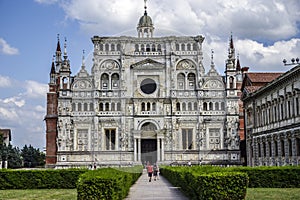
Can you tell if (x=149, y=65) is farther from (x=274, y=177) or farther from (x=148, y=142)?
(x=274, y=177)

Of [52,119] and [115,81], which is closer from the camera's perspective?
[115,81]

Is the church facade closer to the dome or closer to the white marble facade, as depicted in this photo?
the dome

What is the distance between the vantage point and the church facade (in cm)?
7106

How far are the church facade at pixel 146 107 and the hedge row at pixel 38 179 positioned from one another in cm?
3873

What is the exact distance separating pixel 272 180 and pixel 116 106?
148 feet

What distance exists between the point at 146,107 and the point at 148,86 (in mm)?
3491

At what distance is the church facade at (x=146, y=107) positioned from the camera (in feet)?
233

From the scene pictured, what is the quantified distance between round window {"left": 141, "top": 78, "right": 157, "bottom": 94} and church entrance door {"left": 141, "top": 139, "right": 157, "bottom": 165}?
8044 millimetres

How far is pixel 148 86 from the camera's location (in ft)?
242

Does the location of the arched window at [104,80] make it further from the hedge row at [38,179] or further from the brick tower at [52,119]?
the hedge row at [38,179]

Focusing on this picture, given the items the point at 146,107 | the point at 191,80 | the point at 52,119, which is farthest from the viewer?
the point at 52,119

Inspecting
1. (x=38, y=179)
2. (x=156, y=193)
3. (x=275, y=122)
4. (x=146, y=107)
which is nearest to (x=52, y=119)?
(x=146, y=107)

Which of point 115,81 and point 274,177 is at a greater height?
point 115,81

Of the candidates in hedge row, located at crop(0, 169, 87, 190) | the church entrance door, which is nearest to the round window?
the church entrance door
